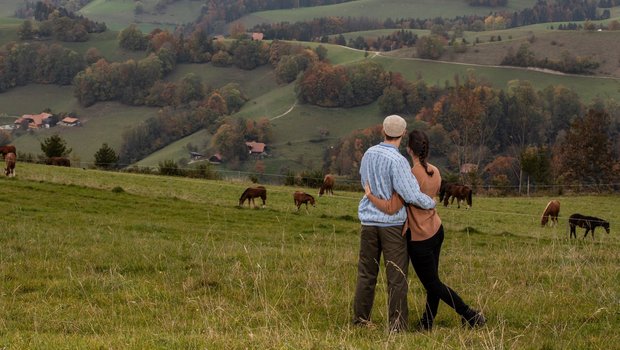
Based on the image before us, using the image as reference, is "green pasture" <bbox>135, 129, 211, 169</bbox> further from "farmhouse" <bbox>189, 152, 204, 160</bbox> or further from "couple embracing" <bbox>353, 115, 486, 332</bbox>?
"couple embracing" <bbox>353, 115, 486, 332</bbox>

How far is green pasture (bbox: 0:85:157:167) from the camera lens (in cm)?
15625

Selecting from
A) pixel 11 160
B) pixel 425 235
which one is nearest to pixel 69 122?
pixel 11 160

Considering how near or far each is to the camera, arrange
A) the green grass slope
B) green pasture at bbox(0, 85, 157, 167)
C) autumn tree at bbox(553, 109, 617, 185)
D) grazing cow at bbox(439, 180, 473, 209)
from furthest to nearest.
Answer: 1. green pasture at bbox(0, 85, 157, 167)
2. the green grass slope
3. autumn tree at bbox(553, 109, 617, 185)
4. grazing cow at bbox(439, 180, 473, 209)

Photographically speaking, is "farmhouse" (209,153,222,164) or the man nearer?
the man

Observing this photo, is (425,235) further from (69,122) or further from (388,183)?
(69,122)

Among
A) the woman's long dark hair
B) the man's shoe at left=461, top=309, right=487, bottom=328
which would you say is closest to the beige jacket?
the woman's long dark hair

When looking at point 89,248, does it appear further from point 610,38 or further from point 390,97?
point 610,38

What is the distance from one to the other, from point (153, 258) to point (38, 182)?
21.8m

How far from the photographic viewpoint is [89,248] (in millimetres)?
13227

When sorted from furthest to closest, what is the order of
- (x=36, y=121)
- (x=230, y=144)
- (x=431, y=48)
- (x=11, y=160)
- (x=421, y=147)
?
1. (x=431, y=48)
2. (x=36, y=121)
3. (x=230, y=144)
4. (x=11, y=160)
5. (x=421, y=147)

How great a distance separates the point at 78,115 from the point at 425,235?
183m

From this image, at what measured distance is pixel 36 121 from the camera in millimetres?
169375

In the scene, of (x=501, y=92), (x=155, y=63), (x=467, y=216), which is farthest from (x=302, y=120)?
(x=467, y=216)

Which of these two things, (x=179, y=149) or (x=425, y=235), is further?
(x=179, y=149)
